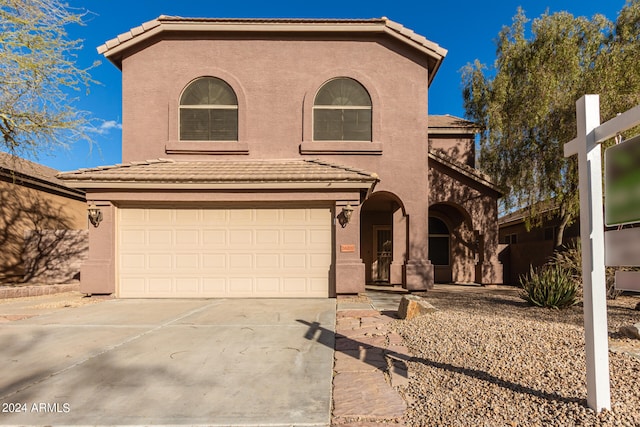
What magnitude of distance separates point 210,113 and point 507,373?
35.9 feet

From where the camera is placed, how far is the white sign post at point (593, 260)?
3.38m

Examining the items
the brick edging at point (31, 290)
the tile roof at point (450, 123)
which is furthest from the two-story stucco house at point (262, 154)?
the tile roof at point (450, 123)

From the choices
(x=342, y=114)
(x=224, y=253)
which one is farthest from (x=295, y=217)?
(x=342, y=114)

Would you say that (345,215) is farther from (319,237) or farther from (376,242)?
(376,242)

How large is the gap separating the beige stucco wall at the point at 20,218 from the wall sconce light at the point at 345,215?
11052 millimetres

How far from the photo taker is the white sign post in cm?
338

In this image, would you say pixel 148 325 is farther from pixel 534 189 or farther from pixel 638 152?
pixel 534 189

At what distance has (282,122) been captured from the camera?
12.2m

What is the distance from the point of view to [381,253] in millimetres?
15555

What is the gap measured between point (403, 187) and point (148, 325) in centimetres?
837

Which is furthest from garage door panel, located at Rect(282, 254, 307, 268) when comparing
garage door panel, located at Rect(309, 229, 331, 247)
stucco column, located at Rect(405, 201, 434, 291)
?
stucco column, located at Rect(405, 201, 434, 291)

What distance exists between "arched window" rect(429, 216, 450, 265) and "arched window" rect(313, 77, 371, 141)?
Answer: 5.93m

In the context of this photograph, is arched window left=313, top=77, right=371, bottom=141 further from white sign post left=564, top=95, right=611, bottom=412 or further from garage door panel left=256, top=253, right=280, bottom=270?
white sign post left=564, top=95, right=611, bottom=412

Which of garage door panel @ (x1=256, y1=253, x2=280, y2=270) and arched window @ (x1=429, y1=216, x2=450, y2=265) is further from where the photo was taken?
arched window @ (x1=429, y1=216, x2=450, y2=265)
